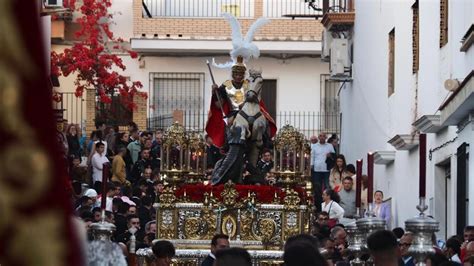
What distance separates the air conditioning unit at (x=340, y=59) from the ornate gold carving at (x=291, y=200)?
19.5m

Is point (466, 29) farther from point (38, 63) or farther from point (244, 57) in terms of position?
point (38, 63)

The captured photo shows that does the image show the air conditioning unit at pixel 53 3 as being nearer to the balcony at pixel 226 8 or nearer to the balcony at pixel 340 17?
the balcony at pixel 340 17

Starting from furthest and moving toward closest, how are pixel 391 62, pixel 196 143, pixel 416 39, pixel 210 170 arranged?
pixel 391 62
pixel 416 39
pixel 210 170
pixel 196 143

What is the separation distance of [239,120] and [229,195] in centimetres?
107

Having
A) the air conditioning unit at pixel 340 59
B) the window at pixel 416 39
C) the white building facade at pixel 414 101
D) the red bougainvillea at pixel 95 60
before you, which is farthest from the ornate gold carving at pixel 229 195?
the red bougainvillea at pixel 95 60

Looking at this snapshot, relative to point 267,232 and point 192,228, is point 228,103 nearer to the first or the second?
point 192,228

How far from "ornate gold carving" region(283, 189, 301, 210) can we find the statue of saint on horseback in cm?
92

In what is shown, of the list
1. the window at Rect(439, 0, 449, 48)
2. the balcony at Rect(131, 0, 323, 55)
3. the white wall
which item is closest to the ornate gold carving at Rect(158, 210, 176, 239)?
the window at Rect(439, 0, 449, 48)

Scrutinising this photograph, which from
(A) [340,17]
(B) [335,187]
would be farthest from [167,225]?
(A) [340,17]

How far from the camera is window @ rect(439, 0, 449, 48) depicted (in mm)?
23266

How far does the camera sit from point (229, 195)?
17953mm

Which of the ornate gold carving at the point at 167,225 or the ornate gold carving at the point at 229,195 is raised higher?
the ornate gold carving at the point at 229,195

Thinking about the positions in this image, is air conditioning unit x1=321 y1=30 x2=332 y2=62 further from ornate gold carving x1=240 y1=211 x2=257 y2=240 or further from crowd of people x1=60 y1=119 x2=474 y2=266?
ornate gold carving x1=240 y1=211 x2=257 y2=240

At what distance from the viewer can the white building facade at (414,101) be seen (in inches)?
812
